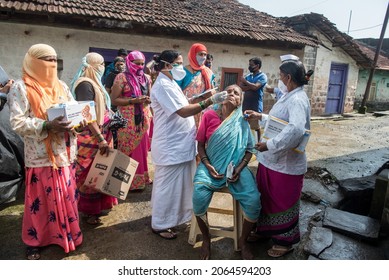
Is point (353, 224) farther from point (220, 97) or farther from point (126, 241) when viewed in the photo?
point (126, 241)

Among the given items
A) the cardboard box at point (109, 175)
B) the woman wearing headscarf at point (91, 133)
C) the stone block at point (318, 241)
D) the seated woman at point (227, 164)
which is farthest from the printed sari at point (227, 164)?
the woman wearing headscarf at point (91, 133)

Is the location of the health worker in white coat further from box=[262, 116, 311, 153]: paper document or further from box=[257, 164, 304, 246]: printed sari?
box=[257, 164, 304, 246]: printed sari

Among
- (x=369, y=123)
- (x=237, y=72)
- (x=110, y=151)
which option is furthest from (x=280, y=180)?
(x=369, y=123)

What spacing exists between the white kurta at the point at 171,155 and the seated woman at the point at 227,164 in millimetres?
216

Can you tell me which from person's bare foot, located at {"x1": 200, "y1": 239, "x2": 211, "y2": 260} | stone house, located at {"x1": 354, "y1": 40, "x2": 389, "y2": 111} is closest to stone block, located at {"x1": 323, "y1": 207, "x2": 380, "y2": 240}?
person's bare foot, located at {"x1": 200, "y1": 239, "x2": 211, "y2": 260}

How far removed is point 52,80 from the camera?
8.57ft

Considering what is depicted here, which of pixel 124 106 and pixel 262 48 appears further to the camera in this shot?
pixel 262 48

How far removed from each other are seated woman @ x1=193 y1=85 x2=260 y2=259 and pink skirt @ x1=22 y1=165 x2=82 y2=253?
113 cm

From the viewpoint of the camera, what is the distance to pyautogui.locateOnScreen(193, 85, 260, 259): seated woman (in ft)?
8.93

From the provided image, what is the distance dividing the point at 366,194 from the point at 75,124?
3.68 meters

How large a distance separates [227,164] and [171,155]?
573 mm

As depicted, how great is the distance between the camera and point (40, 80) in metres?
2.54

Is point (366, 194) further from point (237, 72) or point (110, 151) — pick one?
point (237, 72)

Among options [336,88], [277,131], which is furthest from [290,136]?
[336,88]
